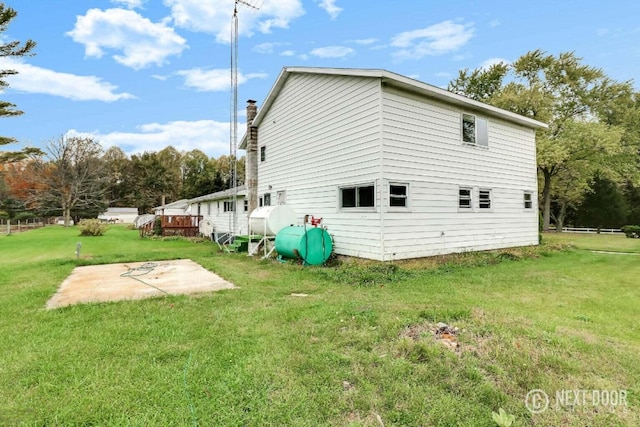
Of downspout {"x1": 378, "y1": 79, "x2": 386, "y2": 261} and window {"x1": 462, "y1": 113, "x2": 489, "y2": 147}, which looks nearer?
downspout {"x1": 378, "y1": 79, "x2": 386, "y2": 261}

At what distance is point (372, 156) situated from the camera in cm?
910

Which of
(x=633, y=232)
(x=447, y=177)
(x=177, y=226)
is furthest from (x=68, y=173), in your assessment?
(x=633, y=232)

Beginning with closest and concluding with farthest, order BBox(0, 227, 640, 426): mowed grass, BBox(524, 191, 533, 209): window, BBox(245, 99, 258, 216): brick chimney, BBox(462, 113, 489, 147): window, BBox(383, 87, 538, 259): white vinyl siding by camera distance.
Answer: BBox(0, 227, 640, 426): mowed grass
BBox(383, 87, 538, 259): white vinyl siding
BBox(462, 113, 489, 147): window
BBox(524, 191, 533, 209): window
BBox(245, 99, 258, 216): brick chimney

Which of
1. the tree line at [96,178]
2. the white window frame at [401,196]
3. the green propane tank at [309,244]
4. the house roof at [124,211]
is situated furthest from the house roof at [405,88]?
the house roof at [124,211]

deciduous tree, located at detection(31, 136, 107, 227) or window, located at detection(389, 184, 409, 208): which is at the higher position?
deciduous tree, located at detection(31, 136, 107, 227)

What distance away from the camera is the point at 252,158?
15.7 m

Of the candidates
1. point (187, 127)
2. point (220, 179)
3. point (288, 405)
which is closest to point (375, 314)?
point (288, 405)

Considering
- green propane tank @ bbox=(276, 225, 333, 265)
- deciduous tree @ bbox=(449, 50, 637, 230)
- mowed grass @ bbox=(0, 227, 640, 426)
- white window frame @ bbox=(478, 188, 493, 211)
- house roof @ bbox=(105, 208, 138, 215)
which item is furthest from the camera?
house roof @ bbox=(105, 208, 138, 215)

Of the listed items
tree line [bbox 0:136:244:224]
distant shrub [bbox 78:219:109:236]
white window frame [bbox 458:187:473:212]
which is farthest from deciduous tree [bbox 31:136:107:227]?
white window frame [bbox 458:187:473:212]

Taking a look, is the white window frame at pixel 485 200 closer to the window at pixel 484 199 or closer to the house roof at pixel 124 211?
the window at pixel 484 199

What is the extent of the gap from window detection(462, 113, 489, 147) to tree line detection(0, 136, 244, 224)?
21.1 metres

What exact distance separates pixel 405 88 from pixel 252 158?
8589mm

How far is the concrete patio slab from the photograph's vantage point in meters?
5.94

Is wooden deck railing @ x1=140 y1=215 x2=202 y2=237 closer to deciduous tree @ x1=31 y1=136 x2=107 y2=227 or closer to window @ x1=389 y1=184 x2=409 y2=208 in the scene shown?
window @ x1=389 y1=184 x2=409 y2=208
